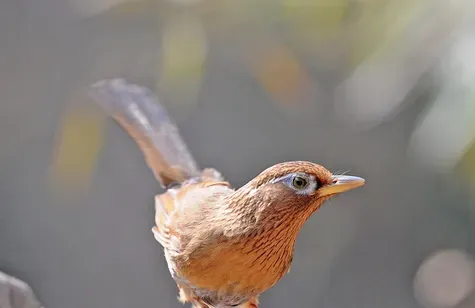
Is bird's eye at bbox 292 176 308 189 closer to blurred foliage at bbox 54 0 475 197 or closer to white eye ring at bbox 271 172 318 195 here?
white eye ring at bbox 271 172 318 195

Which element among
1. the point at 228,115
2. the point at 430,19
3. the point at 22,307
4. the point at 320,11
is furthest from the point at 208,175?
the point at 228,115

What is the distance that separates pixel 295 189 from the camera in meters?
1.99

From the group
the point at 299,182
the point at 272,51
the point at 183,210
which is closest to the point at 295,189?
the point at 299,182

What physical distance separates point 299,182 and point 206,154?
2559 mm

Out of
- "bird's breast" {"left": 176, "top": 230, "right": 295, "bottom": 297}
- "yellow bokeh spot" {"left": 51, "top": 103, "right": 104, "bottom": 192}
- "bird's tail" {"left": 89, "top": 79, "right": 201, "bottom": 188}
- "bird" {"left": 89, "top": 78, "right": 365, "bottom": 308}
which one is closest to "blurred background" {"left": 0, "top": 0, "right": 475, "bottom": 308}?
"yellow bokeh spot" {"left": 51, "top": 103, "right": 104, "bottom": 192}

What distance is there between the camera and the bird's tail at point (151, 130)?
277 centimetres

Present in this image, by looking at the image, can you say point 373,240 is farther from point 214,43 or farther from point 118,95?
point 118,95

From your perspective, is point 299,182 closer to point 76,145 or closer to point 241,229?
point 241,229

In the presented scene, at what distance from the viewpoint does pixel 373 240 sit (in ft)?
15.2

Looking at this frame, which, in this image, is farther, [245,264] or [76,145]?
[76,145]

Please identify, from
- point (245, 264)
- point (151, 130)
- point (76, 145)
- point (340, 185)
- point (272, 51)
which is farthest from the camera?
point (272, 51)

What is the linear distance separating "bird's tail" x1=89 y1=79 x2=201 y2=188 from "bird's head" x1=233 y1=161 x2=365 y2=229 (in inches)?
29.0

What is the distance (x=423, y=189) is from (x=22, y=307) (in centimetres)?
287

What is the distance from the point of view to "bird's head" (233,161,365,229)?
195 centimetres
